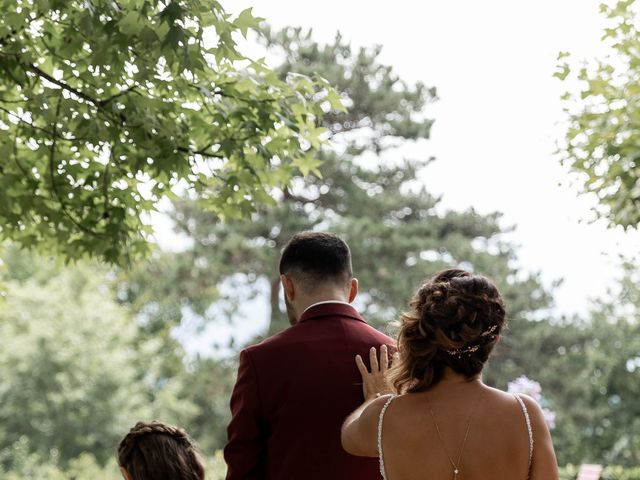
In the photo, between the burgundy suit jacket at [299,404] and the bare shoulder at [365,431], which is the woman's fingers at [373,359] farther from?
the bare shoulder at [365,431]

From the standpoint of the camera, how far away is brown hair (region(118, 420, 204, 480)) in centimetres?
379

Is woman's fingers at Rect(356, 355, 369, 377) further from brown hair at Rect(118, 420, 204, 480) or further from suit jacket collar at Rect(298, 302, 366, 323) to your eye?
brown hair at Rect(118, 420, 204, 480)

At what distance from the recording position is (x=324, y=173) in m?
23.0

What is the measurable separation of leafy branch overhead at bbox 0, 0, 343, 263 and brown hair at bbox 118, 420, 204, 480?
5.84 feet

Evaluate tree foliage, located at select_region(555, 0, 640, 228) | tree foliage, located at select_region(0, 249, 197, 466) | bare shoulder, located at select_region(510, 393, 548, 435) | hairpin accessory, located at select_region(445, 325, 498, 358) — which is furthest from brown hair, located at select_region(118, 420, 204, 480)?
tree foliage, located at select_region(0, 249, 197, 466)

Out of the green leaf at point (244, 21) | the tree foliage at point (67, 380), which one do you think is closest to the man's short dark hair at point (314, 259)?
the green leaf at point (244, 21)

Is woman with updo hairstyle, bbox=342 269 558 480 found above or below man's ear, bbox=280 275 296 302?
below

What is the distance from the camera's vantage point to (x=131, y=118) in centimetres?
577

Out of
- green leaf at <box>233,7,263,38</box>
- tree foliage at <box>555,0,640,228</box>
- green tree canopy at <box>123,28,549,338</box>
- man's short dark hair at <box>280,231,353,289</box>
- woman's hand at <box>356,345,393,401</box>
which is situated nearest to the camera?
woman's hand at <box>356,345,393,401</box>

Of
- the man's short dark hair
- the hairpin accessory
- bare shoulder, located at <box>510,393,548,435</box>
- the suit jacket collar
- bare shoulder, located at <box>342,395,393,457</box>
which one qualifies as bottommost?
bare shoulder, located at <box>510,393,548,435</box>

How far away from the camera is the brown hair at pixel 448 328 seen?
308 cm

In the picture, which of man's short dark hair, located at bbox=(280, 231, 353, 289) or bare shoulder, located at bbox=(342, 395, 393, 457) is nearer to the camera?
bare shoulder, located at bbox=(342, 395, 393, 457)

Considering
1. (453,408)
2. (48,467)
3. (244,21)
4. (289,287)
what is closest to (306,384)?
(289,287)

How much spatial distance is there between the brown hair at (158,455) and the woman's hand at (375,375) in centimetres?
72
